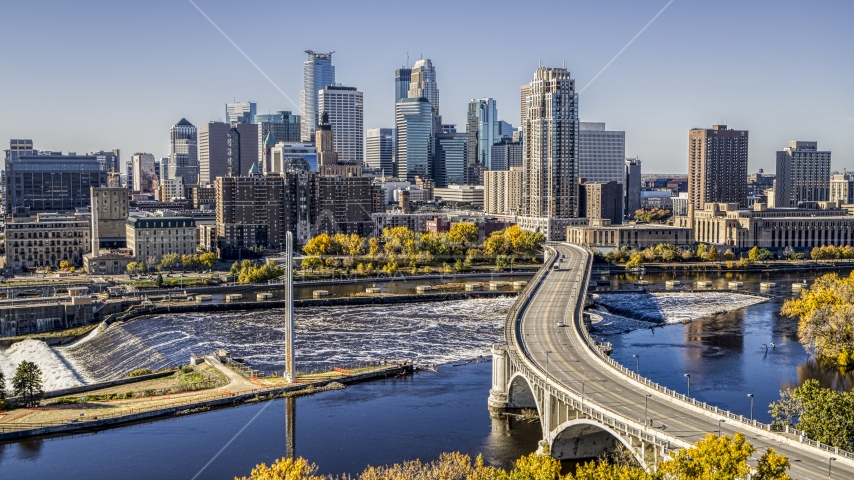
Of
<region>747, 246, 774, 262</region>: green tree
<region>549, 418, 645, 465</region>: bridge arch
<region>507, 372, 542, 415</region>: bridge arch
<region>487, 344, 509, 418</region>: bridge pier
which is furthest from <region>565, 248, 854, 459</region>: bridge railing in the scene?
<region>747, 246, 774, 262</region>: green tree

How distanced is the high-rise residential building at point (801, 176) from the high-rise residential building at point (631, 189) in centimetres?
2721

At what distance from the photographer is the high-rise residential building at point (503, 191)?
170m

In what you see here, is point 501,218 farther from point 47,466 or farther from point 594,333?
point 47,466

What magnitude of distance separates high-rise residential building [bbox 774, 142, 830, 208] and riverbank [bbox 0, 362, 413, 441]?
517 feet

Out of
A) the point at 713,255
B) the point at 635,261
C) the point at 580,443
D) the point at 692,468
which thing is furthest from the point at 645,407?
the point at 713,255

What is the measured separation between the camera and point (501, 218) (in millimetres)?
145250

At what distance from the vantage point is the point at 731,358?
56.6 meters

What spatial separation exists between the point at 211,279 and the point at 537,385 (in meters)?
59.5

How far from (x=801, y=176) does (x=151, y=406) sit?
171 meters

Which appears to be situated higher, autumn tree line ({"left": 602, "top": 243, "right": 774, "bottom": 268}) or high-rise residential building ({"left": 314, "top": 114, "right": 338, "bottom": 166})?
high-rise residential building ({"left": 314, "top": 114, "right": 338, "bottom": 166})

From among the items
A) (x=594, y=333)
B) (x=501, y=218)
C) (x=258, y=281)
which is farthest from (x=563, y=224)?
(x=594, y=333)

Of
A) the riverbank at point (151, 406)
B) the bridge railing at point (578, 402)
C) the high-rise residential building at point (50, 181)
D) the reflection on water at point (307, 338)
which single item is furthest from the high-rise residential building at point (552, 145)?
the riverbank at point (151, 406)

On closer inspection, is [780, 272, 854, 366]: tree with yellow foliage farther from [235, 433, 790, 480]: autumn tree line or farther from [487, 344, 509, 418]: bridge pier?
[235, 433, 790, 480]: autumn tree line

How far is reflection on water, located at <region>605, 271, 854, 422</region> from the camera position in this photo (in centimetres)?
4803
